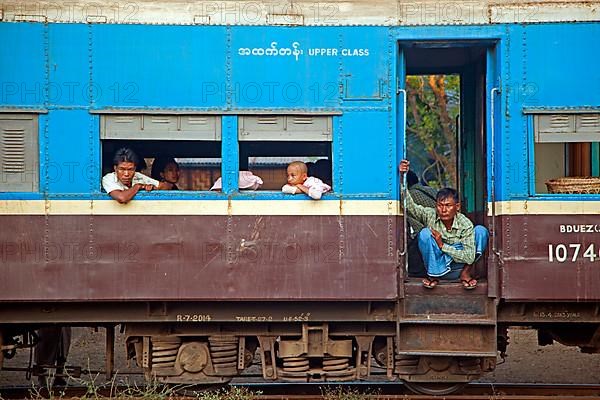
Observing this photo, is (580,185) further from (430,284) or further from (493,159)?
(430,284)

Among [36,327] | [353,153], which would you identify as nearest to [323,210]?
[353,153]

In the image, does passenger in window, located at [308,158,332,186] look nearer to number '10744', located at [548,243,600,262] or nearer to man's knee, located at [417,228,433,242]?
man's knee, located at [417,228,433,242]

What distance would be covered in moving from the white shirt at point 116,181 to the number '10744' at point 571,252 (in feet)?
11.2

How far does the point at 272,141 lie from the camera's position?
6938mm

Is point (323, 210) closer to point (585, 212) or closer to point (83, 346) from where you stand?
point (585, 212)

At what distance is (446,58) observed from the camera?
8.32m

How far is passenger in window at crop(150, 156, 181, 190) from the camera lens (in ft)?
23.3

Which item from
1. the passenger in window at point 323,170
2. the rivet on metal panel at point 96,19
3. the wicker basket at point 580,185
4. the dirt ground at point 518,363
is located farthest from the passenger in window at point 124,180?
the wicker basket at point 580,185

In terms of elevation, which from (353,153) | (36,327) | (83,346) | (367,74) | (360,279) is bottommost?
(83,346)

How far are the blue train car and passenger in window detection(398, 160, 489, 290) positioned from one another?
0.17 meters

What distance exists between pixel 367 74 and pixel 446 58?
5.73 ft

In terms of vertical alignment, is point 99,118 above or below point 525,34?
below

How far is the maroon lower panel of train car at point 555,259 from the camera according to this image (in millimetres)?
6797

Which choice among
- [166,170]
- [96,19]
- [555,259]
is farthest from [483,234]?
[96,19]
